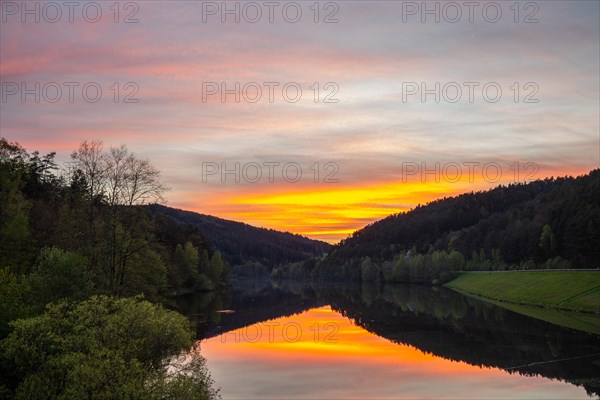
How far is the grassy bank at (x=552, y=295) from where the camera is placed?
290ft

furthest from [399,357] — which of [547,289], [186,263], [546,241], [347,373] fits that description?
[546,241]

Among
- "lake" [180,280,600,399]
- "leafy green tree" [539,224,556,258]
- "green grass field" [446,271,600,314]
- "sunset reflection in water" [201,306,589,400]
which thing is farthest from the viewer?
"leafy green tree" [539,224,556,258]

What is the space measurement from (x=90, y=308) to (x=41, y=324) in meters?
5.59

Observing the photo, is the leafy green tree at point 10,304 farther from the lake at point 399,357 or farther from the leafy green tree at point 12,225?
the leafy green tree at point 12,225

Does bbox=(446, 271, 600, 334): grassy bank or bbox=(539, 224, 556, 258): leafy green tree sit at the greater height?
bbox=(539, 224, 556, 258): leafy green tree

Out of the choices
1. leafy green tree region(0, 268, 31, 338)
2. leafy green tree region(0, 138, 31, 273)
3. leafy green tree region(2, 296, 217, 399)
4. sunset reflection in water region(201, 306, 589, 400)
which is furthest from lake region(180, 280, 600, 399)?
leafy green tree region(0, 138, 31, 273)

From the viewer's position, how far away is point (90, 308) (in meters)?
39.3

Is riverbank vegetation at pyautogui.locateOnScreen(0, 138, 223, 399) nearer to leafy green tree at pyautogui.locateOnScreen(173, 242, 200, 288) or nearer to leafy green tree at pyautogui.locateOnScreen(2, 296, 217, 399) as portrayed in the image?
leafy green tree at pyautogui.locateOnScreen(2, 296, 217, 399)

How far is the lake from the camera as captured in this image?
46.5 m

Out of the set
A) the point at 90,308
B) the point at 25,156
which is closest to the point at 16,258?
the point at 90,308

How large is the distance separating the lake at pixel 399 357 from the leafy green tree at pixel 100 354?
31.5 ft

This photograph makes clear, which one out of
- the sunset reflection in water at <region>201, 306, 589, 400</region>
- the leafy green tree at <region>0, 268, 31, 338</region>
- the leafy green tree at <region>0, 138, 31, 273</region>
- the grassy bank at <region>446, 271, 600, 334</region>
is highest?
the leafy green tree at <region>0, 138, 31, 273</region>

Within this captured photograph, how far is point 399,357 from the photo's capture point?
61656 mm

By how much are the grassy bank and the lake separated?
4.79 metres
